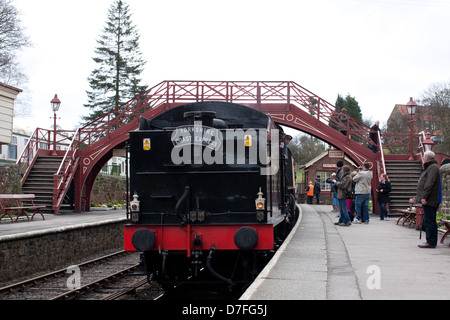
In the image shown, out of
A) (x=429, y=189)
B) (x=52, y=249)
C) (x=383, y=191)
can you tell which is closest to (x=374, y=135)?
(x=383, y=191)

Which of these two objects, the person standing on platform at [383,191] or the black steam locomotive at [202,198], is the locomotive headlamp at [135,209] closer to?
the black steam locomotive at [202,198]

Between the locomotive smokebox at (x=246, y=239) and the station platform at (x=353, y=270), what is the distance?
1.37 ft

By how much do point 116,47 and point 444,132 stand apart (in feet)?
101

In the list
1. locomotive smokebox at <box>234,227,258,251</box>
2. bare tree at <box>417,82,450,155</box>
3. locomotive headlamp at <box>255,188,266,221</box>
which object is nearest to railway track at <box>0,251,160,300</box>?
locomotive smokebox at <box>234,227,258,251</box>

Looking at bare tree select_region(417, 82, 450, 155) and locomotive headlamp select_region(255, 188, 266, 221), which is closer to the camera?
locomotive headlamp select_region(255, 188, 266, 221)

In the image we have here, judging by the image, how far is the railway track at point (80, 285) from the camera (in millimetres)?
9109

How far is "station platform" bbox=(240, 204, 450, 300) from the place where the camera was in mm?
5199

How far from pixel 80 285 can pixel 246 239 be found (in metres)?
4.55

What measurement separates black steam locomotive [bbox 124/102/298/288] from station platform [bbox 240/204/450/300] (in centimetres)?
71

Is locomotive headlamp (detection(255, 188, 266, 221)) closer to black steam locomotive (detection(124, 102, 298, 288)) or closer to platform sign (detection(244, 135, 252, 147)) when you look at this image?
black steam locomotive (detection(124, 102, 298, 288))

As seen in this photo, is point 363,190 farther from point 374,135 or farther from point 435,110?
point 435,110

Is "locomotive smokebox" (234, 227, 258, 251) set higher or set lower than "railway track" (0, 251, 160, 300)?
higher

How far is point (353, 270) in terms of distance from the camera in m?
6.73

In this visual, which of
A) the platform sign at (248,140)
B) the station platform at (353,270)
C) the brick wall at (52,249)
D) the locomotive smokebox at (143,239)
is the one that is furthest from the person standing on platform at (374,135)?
the locomotive smokebox at (143,239)
